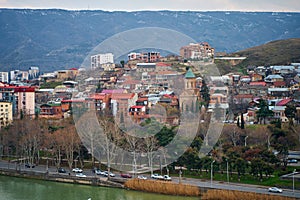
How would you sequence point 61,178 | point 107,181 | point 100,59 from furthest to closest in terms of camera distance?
point 100,59 < point 61,178 < point 107,181

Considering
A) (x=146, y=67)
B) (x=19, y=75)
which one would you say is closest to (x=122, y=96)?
(x=146, y=67)

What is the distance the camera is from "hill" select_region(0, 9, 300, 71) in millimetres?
57938

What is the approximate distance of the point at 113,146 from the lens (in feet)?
35.2

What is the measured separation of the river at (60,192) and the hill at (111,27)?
43585 millimetres

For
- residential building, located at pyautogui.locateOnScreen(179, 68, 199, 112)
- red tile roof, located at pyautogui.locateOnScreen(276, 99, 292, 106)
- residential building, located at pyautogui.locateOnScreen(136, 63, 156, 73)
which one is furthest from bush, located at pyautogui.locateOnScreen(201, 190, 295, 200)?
residential building, located at pyautogui.locateOnScreen(136, 63, 156, 73)

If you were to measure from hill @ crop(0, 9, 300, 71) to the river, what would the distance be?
1716 inches

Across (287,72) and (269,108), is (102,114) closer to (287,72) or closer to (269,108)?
(269,108)

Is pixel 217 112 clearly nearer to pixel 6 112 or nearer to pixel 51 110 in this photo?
pixel 51 110

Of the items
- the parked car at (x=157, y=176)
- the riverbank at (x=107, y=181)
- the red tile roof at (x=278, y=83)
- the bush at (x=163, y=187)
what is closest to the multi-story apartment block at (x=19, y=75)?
the red tile roof at (x=278, y=83)

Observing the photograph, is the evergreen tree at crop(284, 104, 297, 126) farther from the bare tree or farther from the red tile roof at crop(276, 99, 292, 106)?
the bare tree

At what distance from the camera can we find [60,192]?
376 inches

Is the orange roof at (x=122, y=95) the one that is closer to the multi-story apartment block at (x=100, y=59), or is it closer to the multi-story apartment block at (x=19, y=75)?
the multi-story apartment block at (x=100, y=59)

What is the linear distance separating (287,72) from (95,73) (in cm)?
752

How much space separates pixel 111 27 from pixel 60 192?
183 feet
